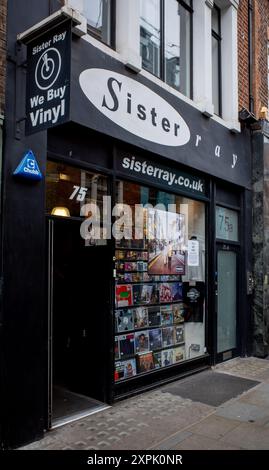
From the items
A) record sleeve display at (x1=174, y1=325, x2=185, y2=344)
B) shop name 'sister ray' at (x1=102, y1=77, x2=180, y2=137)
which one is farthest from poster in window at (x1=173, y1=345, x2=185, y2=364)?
shop name 'sister ray' at (x1=102, y1=77, x2=180, y2=137)

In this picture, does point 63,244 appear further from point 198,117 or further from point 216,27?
point 216,27

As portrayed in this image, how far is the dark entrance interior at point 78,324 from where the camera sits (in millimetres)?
6066

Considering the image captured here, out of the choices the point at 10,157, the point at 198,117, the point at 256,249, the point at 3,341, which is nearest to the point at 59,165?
the point at 10,157

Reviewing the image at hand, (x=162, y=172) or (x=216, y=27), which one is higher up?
(x=216, y=27)

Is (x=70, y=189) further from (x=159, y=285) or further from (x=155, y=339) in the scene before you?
(x=155, y=339)

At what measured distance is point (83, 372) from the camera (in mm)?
6344

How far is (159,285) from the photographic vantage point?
7.39 meters

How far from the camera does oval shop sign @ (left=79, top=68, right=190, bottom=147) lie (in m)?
5.68

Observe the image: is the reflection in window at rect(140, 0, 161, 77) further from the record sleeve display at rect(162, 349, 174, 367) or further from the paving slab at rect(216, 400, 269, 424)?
the paving slab at rect(216, 400, 269, 424)

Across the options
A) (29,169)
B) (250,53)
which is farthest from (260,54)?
(29,169)

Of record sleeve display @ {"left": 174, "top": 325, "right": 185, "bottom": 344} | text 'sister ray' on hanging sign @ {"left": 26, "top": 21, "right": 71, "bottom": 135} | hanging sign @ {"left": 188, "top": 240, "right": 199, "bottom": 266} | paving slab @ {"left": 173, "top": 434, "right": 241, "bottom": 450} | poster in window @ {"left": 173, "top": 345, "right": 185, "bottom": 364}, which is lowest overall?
paving slab @ {"left": 173, "top": 434, "right": 241, "bottom": 450}

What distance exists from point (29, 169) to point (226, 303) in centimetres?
564

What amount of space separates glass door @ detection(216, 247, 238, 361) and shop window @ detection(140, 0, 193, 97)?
337cm

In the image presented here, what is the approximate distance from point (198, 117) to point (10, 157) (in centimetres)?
434
